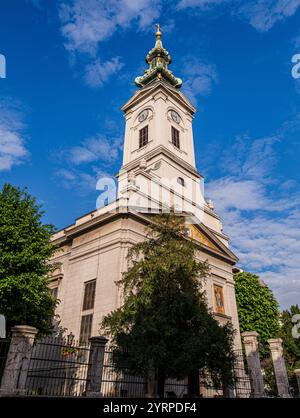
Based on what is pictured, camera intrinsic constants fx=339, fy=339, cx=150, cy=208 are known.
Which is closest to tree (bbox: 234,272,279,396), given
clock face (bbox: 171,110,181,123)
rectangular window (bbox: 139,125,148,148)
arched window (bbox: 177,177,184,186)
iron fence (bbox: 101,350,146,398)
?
arched window (bbox: 177,177,184,186)

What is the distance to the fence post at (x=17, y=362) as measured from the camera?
395 inches

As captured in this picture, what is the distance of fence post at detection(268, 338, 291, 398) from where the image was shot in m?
17.8

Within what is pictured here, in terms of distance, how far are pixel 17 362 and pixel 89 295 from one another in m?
11.6

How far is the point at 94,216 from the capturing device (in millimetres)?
24688

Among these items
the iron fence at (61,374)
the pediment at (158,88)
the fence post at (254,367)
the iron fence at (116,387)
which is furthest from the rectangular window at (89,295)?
the pediment at (158,88)

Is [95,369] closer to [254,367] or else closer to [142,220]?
[254,367]

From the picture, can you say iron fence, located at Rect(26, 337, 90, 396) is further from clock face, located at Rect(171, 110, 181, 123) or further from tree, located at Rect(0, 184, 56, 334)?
clock face, located at Rect(171, 110, 181, 123)

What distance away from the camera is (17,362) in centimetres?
1034

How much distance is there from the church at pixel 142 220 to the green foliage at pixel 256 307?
5221 millimetres

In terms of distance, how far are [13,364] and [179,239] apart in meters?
8.40

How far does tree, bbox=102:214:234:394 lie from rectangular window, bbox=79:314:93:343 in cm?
727
